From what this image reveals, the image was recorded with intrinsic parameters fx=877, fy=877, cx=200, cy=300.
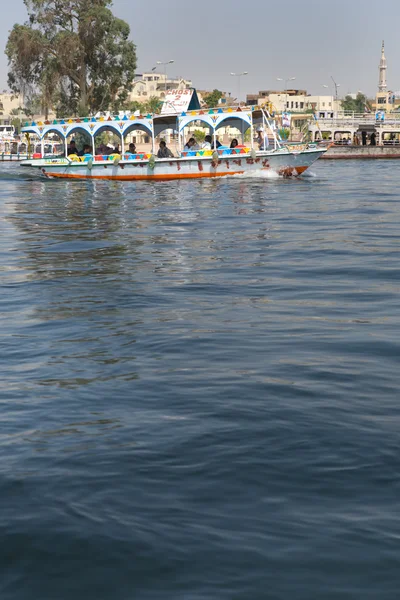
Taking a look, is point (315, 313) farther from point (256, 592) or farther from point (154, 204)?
point (154, 204)

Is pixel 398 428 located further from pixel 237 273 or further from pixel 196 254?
pixel 196 254

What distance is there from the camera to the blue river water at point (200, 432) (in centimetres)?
323

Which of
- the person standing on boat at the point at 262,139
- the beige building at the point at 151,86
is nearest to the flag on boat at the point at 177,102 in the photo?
the person standing on boat at the point at 262,139

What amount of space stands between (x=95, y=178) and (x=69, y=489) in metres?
32.7

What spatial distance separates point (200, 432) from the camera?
4645 millimetres

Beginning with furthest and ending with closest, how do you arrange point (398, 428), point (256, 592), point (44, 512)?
1. point (398, 428)
2. point (44, 512)
3. point (256, 592)

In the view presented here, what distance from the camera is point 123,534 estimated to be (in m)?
3.48

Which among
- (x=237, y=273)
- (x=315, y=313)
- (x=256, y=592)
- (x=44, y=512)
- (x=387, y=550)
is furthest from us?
(x=237, y=273)

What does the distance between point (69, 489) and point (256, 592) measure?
47.4 inches

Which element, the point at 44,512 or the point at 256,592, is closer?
the point at 256,592

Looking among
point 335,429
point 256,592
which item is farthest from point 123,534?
point 335,429

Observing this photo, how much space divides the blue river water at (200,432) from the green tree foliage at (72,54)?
43994 millimetres

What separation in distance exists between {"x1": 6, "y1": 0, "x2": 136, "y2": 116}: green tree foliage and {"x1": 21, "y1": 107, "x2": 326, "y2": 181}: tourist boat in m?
16.3

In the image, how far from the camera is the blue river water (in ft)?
10.6
